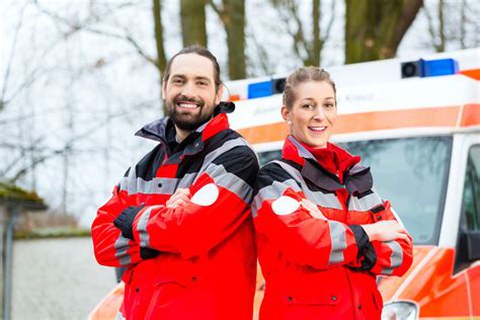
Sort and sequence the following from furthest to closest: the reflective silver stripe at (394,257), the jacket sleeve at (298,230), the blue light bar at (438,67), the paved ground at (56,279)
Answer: the paved ground at (56,279) → the blue light bar at (438,67) → the reflective silver stripe at (394,257) → the jacket sleeve at (298,230)

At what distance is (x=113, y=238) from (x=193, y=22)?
7983 millimetres

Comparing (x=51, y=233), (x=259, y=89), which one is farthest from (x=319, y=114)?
(x=51, y=233)

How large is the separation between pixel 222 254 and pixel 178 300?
0.27m

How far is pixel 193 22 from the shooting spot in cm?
1155

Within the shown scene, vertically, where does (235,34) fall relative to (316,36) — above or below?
below

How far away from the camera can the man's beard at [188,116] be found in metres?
3.82

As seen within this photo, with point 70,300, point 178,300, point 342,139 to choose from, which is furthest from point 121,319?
point 70,300

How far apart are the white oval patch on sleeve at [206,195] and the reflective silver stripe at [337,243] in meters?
0.49

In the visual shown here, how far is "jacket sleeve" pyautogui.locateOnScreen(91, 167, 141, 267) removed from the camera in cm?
378

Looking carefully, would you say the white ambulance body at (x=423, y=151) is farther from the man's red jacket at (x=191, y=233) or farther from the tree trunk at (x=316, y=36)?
the tree trunk at (x=316, y=36)

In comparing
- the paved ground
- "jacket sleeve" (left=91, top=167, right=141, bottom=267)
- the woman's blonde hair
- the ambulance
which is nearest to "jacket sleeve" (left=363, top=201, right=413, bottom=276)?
the woman's blonde hair

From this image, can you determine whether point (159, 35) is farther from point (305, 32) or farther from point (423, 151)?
point (423, 151)

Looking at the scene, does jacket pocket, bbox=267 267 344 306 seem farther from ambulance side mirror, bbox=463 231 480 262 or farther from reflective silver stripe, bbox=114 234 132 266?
ambulance side mirror, bbox=463 231 480 262

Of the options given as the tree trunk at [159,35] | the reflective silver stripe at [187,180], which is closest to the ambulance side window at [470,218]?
the reflective silver stripe at [187,180]
